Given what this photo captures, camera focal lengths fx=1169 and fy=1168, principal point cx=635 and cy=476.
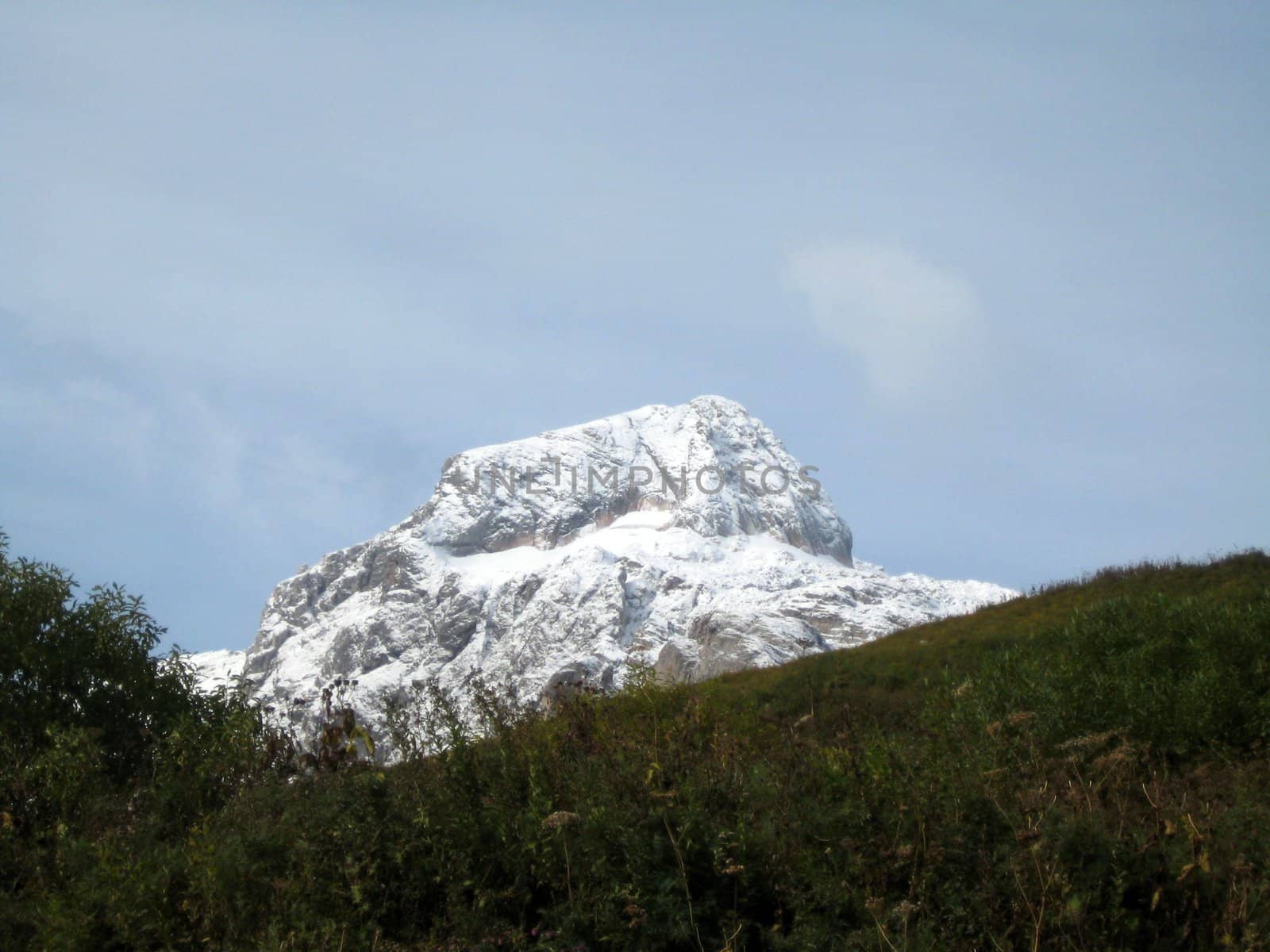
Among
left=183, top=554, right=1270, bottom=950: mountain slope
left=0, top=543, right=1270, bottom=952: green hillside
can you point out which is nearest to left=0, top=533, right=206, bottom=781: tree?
left=0, top=543, right=1270, bottom=952: green hillside

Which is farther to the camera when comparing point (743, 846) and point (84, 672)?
point (84, 672)

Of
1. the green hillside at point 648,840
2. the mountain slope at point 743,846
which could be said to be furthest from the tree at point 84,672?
the mountain slope at point 743,846

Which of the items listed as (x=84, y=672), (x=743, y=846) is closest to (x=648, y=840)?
(x=743, y=846)

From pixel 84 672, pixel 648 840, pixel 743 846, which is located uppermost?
pixel 84 672

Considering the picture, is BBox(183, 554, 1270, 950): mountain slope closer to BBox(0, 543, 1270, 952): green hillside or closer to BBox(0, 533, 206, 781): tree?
BBox(0, 543, 1270, 952): green hillside

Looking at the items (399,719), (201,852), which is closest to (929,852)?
(399,719)

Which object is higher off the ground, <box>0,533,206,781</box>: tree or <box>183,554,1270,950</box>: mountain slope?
<box>0,533,206,781</box>: tree

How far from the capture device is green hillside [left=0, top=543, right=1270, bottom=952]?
860 cm

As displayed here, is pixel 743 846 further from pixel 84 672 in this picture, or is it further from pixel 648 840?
pixel 84 672

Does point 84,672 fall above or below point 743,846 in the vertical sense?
above

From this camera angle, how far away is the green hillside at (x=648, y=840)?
8602mm

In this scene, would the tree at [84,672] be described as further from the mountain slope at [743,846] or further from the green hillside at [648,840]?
the mountain slope at [743,846]

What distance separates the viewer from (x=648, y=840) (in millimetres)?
9125

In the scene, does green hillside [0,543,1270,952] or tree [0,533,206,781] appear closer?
green hillside [0,543,1270,952]
